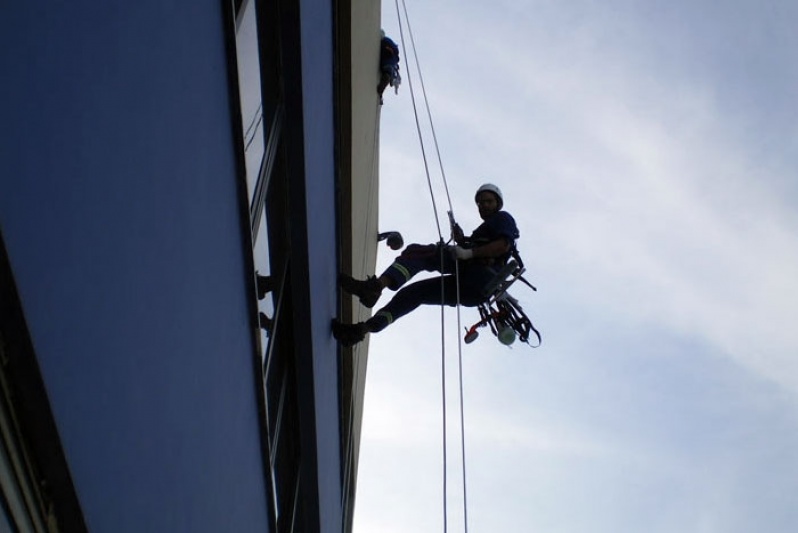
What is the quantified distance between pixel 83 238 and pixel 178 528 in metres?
1.32

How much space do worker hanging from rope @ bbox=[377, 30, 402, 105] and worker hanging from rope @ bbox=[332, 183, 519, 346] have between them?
10.0 feet

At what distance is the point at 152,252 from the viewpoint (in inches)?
94.0

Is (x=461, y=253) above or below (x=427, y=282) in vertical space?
above

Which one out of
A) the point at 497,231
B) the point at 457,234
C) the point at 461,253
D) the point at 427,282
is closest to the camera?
the point at 461,253

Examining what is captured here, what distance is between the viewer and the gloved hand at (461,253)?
19.7 ft

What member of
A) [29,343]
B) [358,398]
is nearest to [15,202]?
[29,343]

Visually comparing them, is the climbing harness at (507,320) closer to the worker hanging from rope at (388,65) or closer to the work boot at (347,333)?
the work boot at (347,333)

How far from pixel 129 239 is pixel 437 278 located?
4169mm

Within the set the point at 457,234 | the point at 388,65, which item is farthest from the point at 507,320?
the point at 388,65

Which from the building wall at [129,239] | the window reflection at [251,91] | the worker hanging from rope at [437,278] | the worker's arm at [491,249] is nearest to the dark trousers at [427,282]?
the worker hanging from rope at [437,278]

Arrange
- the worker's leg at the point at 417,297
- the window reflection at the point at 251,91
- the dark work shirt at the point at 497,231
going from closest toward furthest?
the window reflection at the point at 251,91 → the worker's leg at the point at 417,297 → the dark work shirt at the point at 497,231

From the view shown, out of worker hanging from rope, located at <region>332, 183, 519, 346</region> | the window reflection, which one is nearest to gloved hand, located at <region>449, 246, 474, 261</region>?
worker hanging from rope, located at <region>332, 183, 519, 346</region>

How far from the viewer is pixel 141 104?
7.34 ft

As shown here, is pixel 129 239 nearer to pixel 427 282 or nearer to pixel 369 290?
pixel 369 290
